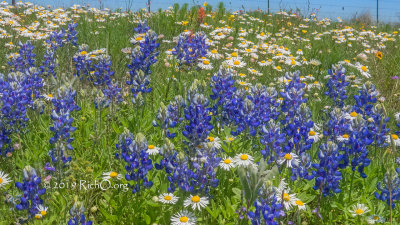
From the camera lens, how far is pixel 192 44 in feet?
15.1

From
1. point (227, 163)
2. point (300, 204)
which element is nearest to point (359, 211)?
point (300, 204)

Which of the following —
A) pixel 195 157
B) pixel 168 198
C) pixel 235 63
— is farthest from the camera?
pixel 235 63

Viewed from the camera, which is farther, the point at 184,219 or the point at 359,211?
the point at 359,211

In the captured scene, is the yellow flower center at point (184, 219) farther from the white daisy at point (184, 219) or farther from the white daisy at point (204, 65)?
the white daisy at point (204, 65)

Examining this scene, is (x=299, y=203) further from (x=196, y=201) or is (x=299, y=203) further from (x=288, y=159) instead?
(x=196, y=201)

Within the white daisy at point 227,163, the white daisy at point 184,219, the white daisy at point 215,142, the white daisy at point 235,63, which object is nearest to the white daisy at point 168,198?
the white daisy at point 184,219

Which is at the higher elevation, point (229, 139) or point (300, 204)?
point (229, 139)

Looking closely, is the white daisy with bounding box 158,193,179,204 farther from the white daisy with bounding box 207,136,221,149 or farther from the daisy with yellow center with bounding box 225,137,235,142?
the daisy with yellow center with bounding box 225,137,235,142

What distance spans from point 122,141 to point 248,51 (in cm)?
359

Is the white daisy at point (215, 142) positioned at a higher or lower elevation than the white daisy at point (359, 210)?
higher

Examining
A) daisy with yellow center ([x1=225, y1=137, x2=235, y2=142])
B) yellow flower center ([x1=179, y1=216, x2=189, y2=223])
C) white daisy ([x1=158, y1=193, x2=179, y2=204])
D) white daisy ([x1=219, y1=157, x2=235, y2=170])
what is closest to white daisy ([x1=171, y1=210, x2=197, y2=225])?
yellow flower center ([x1=179, y1=216, x2=189, y2=223])

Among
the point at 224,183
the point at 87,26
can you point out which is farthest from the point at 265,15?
the point at 224,183

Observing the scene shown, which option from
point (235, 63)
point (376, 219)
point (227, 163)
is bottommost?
point (376, 219)

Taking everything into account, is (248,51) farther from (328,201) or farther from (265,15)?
(265,15)
